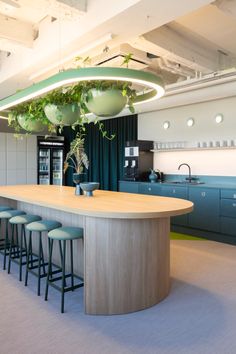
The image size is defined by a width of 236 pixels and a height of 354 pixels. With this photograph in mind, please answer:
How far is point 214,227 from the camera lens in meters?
4.98

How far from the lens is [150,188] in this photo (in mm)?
6051

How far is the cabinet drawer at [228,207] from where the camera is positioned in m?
4.69

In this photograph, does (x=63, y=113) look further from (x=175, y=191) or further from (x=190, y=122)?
(x=190, y=122)

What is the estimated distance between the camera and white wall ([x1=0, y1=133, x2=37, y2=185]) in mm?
7688

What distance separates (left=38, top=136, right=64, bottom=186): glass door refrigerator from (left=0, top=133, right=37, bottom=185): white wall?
27 cm

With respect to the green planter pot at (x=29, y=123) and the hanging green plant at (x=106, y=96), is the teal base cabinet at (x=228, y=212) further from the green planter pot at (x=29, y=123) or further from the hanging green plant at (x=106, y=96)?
the green planter pot at (x=29, y=123)

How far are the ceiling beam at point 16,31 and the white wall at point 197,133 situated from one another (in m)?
3.46

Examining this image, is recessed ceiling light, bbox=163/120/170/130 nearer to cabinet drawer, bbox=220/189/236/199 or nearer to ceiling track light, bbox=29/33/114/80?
cabinet drawer, bbox=220/189/236/199

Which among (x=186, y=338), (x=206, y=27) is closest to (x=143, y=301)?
(x=186, y=338)

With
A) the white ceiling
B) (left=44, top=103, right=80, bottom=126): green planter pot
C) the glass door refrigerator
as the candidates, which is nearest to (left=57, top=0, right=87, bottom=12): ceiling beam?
the white ceiling

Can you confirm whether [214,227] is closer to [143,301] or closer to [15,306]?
[143,301]

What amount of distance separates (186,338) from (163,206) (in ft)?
3.46

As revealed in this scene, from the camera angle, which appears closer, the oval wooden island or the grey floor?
the grey floor

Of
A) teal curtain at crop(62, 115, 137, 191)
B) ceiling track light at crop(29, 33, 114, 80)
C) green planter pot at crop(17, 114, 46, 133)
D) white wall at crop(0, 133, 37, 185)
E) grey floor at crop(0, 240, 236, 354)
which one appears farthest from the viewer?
white wall at crop(0, 133, 37, 185)
